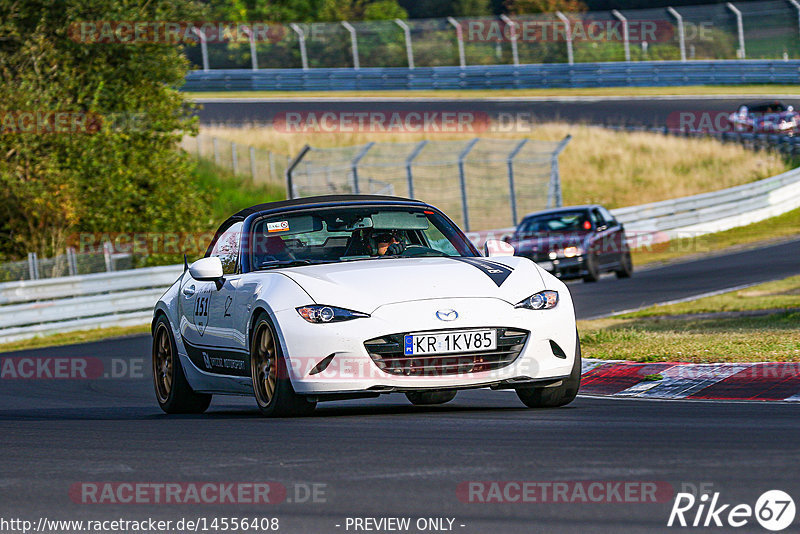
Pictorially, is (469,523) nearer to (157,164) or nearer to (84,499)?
(84,499)

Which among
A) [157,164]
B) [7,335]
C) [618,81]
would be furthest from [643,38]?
[7,335]

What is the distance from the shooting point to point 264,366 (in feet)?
28.1

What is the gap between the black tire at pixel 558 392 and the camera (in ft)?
28.2

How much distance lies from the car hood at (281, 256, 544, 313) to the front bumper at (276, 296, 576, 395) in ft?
0.25

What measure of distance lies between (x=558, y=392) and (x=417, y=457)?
98.0 inches

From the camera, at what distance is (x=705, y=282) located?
23.5 meters

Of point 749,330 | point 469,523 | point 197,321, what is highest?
point 469,523

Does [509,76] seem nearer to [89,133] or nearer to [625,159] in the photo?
[625,159]

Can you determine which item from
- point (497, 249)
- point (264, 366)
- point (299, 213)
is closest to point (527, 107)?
point (299, 213)

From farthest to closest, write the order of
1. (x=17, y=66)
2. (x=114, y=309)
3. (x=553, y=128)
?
(x=553, y=128)
(x=17, y=66)
(x=114, y=309)

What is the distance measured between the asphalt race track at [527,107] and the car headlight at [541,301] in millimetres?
39669

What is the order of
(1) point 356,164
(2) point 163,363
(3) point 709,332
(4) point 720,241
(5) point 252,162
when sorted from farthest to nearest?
(5) point 252,162
(4) point 720,241
(1) point 356,164
(3) point 709,332
(2) point 163,363

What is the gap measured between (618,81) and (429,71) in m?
7.45

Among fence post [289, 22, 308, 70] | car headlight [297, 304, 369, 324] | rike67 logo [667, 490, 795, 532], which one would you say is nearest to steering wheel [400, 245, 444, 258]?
car headlight [297, 304, 369, 324]
